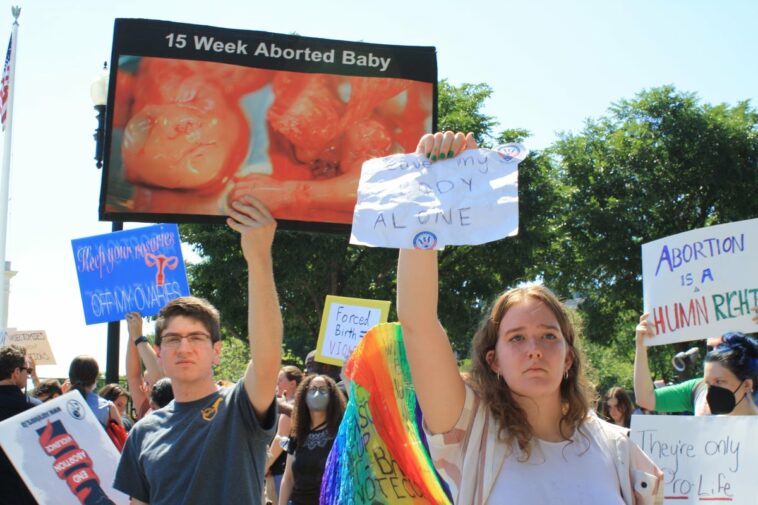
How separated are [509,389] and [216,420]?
115cm

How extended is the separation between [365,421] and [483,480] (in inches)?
66.7

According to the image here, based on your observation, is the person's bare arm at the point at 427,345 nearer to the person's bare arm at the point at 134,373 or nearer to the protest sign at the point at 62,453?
the protest sign at the point at 62,453

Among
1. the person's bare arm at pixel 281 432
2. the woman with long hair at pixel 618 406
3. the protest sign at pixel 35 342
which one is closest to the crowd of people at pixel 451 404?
the person's bare arm at pixel 281 432

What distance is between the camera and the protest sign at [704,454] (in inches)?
168

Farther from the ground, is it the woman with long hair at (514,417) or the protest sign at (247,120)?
the protest sign at (247,120)

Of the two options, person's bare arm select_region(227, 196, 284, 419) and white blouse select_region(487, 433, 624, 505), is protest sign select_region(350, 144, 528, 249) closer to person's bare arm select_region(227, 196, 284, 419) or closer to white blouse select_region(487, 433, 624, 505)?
person's bare arm select_region(227, 196, 284, 419)

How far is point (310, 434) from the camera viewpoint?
6.80m

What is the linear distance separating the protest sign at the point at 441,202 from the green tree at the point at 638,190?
26.5m

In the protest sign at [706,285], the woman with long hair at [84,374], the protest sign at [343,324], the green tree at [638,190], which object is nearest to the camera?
the protest sign at [706,285]

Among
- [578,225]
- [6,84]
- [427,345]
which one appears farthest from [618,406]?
[578,225]

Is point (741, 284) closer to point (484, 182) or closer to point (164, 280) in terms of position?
point (484, 182)

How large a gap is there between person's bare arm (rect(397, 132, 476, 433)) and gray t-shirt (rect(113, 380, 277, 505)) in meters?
0.87

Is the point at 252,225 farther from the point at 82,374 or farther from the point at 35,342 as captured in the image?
the point at 35,342

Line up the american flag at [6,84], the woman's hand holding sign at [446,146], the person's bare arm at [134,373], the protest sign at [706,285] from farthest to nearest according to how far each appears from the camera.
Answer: the american flag at [6,84], the person's bare arm at [134,373], the protest sign at [706,285], the woman's hand holding sign at [446,146]
